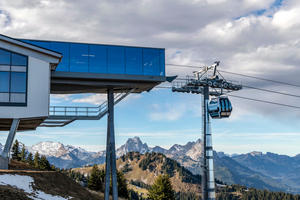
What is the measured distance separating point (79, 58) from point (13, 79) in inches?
325

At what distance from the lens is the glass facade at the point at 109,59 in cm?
3481

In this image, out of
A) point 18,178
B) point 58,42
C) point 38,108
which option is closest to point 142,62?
point 58,42

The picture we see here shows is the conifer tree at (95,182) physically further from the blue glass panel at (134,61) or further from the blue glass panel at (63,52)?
the blue glass panel at (63,52)

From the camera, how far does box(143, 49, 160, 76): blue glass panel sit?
121ft

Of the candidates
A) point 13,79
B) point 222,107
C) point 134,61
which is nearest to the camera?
point 13,79

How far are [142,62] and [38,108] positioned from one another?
13741 mm

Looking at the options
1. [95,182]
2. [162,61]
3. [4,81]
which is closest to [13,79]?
[4,81]

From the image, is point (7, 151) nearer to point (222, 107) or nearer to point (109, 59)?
point (109, 59)

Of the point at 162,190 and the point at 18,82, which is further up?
the point at 18,82

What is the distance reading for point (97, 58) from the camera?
36031 mm

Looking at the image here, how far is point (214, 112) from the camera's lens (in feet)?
151

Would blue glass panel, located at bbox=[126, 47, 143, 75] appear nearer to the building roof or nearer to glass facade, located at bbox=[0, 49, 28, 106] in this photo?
the building roof

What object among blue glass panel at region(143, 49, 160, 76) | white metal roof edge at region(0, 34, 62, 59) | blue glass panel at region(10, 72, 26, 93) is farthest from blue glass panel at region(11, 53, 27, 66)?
blue glass panel at region(143, 49, 160, 76)

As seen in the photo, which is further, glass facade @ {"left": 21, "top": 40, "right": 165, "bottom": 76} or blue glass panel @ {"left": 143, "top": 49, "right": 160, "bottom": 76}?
Result: blue glass panel @ {"left": 143, "top": 49, "right": 160, "bottom": 76}
